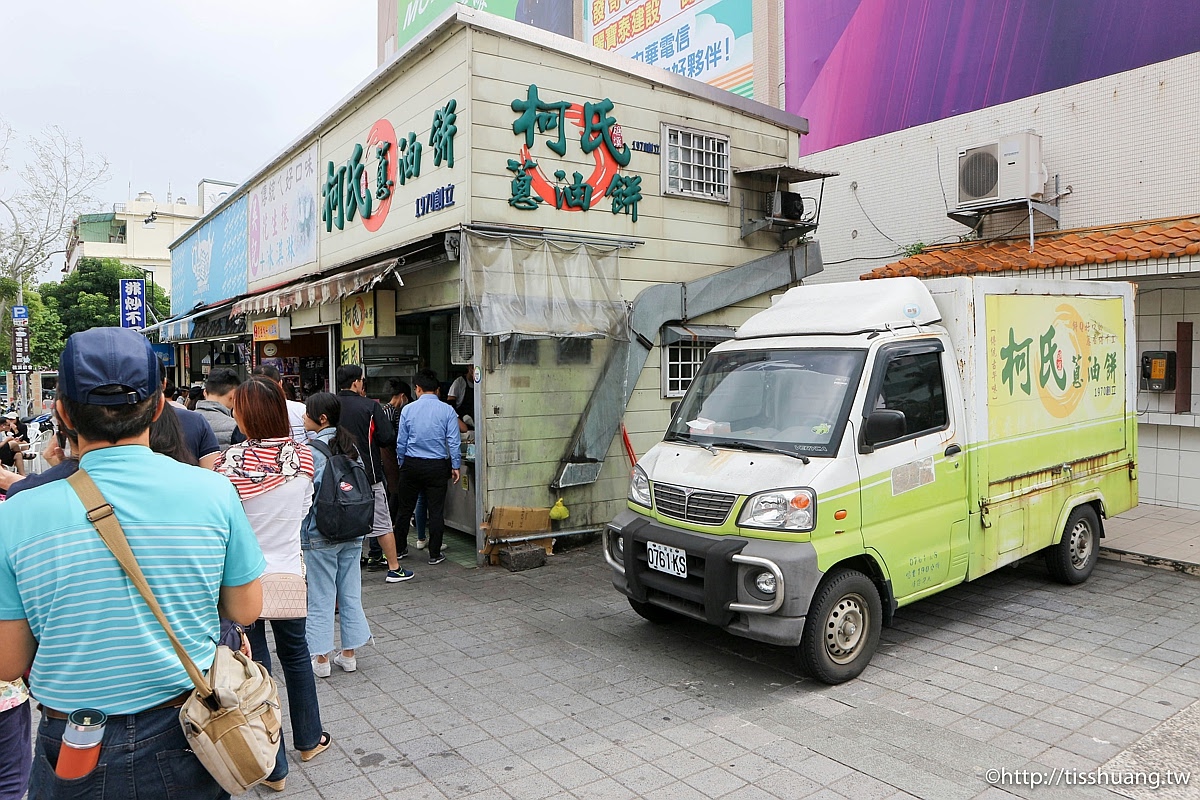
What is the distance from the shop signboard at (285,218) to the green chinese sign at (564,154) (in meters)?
5.16

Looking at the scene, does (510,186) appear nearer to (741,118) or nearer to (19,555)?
(741,118)

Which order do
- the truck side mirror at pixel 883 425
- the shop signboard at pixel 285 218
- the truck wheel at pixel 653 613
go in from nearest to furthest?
the truck side mirror at pixel 883 425 < the truck wheel at pixel 653 613 < the shop signboard at pixel 285 218

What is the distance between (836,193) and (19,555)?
1292 centimetres

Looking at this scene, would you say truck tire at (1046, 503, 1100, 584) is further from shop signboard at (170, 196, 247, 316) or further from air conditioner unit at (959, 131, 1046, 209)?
shop signboard at (170, 196, 247, 316)

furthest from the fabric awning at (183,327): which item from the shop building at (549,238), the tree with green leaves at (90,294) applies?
the tree with green leaves at (90,294)

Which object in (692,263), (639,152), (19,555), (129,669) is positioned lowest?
(129,669)

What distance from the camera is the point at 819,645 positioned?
15.7 feet

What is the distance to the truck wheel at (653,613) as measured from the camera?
227 inches

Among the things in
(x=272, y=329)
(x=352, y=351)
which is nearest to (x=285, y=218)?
(x=272, y=329)

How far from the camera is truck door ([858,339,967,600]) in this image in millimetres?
5055

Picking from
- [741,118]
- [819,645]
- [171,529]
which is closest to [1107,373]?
[819,645]

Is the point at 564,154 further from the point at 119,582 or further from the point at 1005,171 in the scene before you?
the point at 119,582

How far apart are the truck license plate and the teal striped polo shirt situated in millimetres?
3468

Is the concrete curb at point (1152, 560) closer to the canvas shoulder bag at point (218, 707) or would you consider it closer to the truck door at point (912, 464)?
the truck door at point (912, 464)
